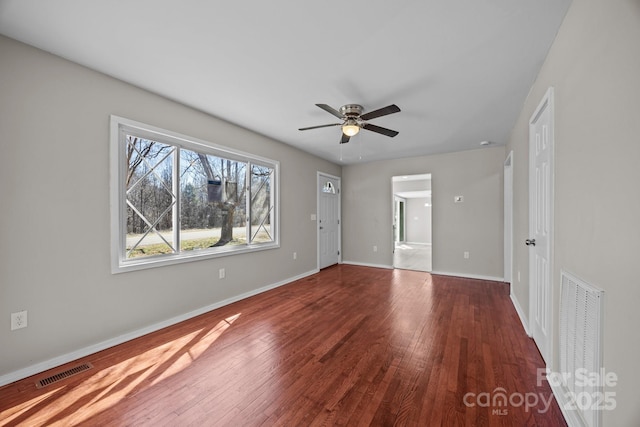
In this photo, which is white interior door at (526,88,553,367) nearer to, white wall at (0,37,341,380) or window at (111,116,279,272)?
window at (111,116,279,272)

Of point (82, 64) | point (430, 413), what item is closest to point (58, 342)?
point (82, 64)

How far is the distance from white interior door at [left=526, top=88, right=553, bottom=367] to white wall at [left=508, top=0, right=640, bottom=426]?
0.51 feet

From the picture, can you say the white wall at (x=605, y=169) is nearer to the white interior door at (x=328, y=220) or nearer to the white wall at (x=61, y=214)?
the white wall at (x=61, y=214)

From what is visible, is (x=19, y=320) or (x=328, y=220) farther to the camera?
(x=328, y=220)

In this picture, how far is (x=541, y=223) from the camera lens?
2.19 m

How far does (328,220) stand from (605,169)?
4.88 metres

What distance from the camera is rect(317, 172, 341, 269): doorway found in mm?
5543

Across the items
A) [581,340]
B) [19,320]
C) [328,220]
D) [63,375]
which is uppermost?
[328,220]

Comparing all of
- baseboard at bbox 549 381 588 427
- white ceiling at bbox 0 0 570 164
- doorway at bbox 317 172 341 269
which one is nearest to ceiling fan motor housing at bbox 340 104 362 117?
white ceiling at bbox 0 0 570 164

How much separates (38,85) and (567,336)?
13.4 feet

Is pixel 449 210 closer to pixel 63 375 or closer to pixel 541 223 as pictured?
pixel 541 223

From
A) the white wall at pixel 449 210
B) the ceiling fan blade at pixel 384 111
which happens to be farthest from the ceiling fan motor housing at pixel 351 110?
the white wall at pixel 449 210

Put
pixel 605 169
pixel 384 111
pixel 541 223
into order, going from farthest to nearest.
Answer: pixel 384 111 < pixel 541 223 < pixel 605 169

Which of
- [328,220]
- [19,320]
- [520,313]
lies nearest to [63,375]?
[19,320]
